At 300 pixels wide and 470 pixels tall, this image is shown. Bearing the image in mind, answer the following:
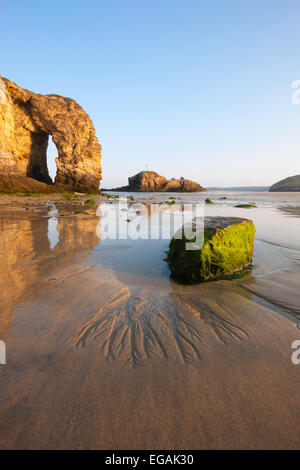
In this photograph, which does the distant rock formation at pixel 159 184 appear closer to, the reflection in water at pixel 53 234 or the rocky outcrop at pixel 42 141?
the rocky outcrop at pixel 42 141

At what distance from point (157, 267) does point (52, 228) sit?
3773mm

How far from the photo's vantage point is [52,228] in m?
5.88

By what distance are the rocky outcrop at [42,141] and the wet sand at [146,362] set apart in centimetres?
1935

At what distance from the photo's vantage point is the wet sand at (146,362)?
1.06m

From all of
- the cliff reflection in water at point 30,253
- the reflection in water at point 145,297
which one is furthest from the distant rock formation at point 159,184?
the reflection in water at point 145,297

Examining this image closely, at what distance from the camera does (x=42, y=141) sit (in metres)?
24.1

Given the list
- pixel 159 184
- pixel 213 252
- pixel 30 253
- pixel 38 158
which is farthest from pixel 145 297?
pixel 159 184

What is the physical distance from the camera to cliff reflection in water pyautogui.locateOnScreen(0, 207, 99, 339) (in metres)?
2.41

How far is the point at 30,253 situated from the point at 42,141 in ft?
81.6

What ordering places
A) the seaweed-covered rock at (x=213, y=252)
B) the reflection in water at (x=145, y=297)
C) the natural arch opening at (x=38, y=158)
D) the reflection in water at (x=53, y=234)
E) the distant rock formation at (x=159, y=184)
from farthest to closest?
the distant rock formation at (x=159, y=184) < the natural arch opening at (x=38, y=158) < the reflection in water at (x=53, y=234) < the seaweed-covered rock at (x=213, y=252) < the reflection in water at (x=145, y=297)

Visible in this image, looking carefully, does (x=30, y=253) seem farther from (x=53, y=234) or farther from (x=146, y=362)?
(x=146, y=362)

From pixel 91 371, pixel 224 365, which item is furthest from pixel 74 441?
pixel 224 365

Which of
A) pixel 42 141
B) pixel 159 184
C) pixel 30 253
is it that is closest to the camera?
pixel 30 253

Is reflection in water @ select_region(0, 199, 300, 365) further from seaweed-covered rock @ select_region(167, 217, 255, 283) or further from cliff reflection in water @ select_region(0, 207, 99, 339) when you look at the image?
seaweed-covered rock @ select_region(167, 217, 255, 283)
